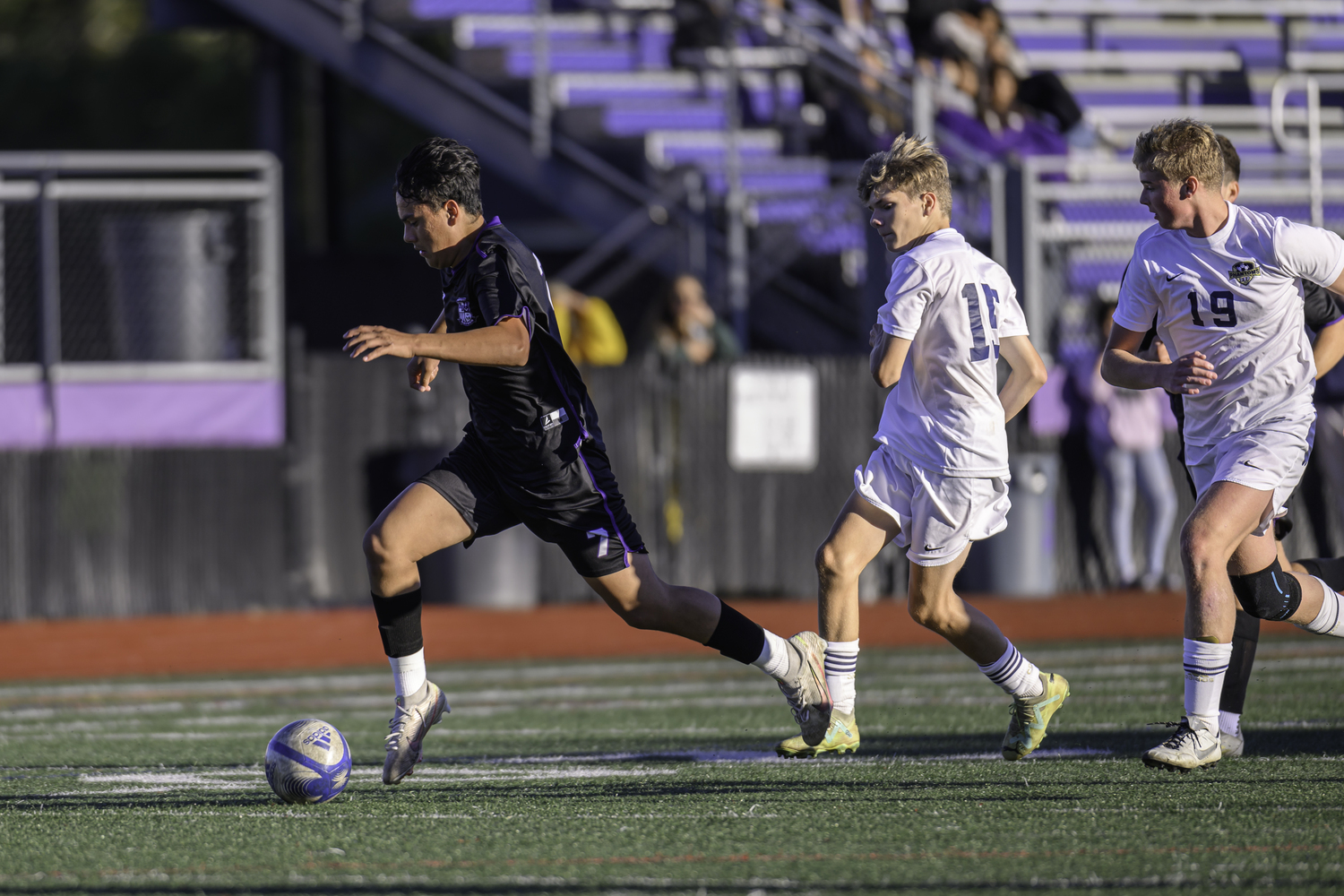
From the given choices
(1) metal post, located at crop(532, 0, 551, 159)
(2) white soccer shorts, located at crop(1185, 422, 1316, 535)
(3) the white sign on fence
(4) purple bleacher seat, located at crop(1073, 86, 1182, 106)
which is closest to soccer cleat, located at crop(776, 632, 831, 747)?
(2) white soccer shorts, located at crop(1185, 422, 1316, 535)

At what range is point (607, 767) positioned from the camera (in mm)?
6840

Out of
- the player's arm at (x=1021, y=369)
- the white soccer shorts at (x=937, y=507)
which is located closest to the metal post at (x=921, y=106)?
the player's arm at (x=1021, y=369)

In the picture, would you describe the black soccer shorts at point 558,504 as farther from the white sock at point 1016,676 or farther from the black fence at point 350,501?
the black fence at point 350,501

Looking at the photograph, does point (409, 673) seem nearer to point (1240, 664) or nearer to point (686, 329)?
point (1240, 664)

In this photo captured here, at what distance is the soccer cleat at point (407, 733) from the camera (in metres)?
6.16

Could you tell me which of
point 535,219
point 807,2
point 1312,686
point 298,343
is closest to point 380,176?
point 535,219

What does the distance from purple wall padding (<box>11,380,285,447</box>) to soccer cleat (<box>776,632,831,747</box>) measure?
29.3 feet

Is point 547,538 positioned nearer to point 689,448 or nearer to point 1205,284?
point 1205,284

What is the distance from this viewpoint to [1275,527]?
6496 mm

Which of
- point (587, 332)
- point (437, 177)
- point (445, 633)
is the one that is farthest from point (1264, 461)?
point (587, 332)

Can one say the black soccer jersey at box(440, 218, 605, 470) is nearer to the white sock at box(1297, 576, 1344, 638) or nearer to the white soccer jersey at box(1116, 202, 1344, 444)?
the white soccer jersey at box(1116, 202, 1344, 444)

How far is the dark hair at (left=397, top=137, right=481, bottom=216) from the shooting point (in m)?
6.20

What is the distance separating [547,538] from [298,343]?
8.46 meters

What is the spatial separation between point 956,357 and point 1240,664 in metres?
1.59
